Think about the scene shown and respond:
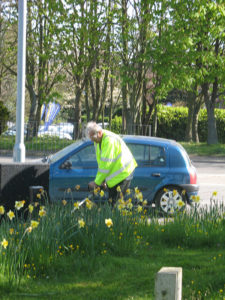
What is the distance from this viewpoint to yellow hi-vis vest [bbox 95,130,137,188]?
24.8 feet

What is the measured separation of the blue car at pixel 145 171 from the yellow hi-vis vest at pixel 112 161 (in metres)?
2.20

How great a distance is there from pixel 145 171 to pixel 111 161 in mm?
2662

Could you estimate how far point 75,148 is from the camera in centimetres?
1018

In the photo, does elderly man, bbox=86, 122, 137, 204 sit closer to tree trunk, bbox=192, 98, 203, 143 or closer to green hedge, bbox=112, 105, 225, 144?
tree trunk, bbox=192, 98, 203, 143

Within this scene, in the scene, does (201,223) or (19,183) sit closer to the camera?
(201,223)

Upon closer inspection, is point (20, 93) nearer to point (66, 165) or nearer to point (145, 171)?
point (66, 165)

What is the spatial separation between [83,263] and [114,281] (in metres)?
0.45

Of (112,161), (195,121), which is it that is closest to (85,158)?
(112,161)

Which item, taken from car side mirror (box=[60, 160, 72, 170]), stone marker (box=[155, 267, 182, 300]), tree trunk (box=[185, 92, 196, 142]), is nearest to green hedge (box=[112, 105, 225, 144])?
tree trunk (box=[185, 92, 196, 142])

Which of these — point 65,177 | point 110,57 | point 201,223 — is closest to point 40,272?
point 201,223

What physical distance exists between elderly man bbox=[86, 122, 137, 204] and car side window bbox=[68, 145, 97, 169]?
2.22 metres

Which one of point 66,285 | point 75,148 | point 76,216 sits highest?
point 75,148

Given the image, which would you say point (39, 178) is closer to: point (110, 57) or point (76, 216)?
point (76, 216)

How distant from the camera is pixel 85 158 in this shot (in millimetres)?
10195
